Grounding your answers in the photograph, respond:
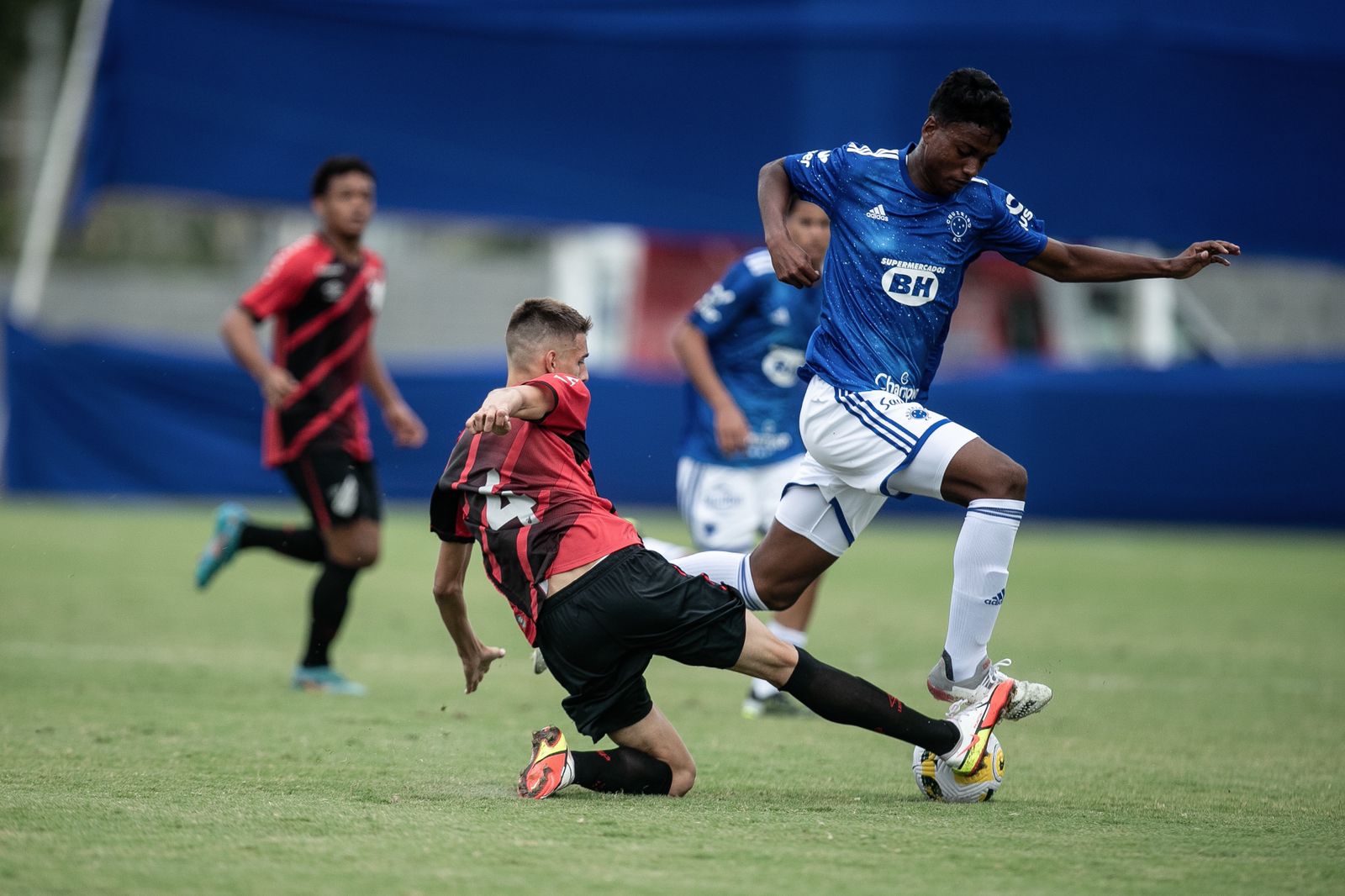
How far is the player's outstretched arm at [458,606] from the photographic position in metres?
4.63

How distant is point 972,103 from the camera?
190 inches

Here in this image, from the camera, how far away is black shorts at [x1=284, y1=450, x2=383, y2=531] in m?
7.06

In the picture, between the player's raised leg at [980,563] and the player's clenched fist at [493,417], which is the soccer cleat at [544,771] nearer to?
the player's clenched fist at [493,417]

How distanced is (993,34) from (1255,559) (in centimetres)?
702

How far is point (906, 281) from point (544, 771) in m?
1.96

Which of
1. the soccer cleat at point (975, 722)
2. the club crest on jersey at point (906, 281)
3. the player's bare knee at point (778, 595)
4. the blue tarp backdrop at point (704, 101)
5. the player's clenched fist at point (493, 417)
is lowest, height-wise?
the soccer cleat at point (975, 722)

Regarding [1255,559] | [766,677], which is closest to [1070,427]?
[1255,559]

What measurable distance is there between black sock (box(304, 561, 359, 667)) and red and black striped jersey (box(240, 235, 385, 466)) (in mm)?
607

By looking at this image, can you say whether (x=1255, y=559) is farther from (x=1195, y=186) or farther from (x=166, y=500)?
(x=166, y=500)

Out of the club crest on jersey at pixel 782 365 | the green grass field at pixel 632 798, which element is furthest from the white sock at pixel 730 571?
the club crest on jersey at pixel 782 365

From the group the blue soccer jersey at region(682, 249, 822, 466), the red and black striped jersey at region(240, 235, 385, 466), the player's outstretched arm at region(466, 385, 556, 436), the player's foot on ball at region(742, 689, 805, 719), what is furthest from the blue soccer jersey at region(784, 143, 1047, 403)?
the red and black striped jersey at region(240, 235, 385, 466)

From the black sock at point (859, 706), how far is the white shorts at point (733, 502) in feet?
7.65

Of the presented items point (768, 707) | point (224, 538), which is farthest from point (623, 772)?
point (224, 538)

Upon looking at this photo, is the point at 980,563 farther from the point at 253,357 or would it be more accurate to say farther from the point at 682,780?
the point at 253,357
